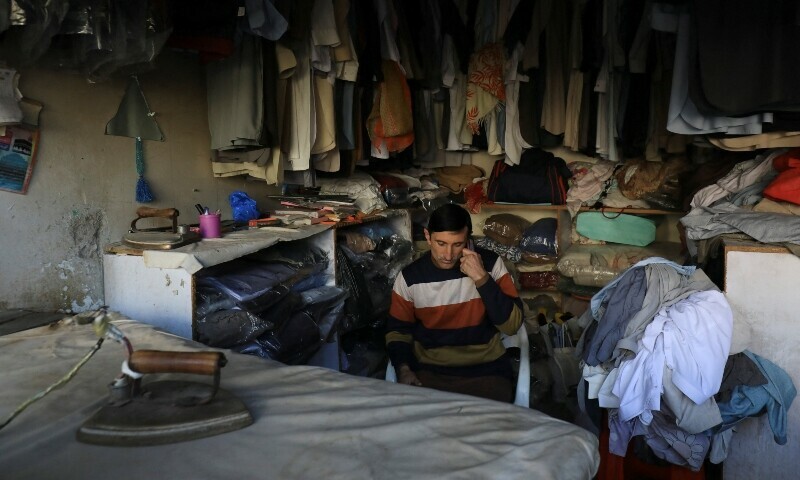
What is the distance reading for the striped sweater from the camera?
219 centimetres

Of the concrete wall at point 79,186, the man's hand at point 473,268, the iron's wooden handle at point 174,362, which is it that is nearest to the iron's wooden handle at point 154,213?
the concrete wall at point 79,186

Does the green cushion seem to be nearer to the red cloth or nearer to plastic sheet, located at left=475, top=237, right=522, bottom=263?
plastic sheet, located at left=475, top=237, right=522, bottom=263

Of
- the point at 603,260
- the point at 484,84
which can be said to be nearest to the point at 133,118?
the point at 484,84

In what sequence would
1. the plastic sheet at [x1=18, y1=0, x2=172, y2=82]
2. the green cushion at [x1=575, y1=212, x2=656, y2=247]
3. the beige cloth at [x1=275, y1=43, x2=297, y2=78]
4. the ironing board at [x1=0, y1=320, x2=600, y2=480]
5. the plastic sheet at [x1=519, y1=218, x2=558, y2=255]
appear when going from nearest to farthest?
1. the ironing board at [x1=0, y1=320, x2=600, y2=480]
2. the plastic sheet at [x1=18, y1=0, x2=172, y2=82]
3. the beige cloth at [x1=275, y1=43, x2=297, y2=78]
4. the green cushion at [x1=575, y1=212, x2=656, y2=247]
5. the plastic sheet at [x1=519, y1=218, x2=558, y2=255]

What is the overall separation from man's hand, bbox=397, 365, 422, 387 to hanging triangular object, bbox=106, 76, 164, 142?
1366 mm

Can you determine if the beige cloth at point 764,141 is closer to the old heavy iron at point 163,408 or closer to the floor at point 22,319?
the old heavy iron at point 163,408

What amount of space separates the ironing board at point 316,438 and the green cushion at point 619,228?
330 cm

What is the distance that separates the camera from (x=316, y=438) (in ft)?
2.83

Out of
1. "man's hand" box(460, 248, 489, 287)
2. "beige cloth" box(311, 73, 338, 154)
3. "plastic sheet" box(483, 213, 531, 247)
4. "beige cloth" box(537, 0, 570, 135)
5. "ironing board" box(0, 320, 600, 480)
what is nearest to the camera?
"ironing board" box(0, 320, 600, 480)

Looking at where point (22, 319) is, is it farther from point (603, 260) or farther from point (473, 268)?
point (603, 260)

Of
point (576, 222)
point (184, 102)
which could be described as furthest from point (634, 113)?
point (184, 102)

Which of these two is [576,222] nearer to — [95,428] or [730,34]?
[730,34]

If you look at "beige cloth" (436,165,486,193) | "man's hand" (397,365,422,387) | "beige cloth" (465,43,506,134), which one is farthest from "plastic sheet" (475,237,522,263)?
"man's hand" (397,365,422,387)

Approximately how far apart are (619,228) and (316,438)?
11.7ft
